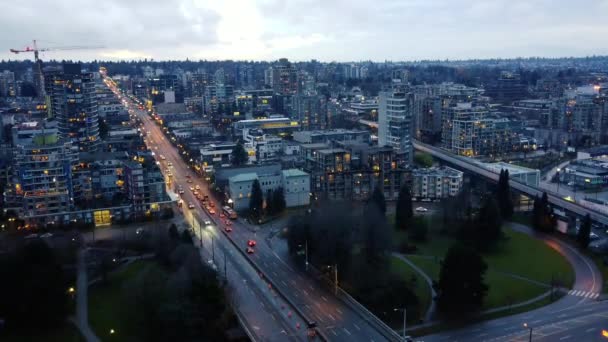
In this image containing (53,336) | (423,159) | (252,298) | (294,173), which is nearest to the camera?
(53,336)

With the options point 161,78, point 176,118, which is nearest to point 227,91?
point 176,118

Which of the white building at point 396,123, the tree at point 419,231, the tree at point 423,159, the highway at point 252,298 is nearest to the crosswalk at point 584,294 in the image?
the tree at point 419,231

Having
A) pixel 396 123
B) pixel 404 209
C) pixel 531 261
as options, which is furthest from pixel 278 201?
pixel 531 261

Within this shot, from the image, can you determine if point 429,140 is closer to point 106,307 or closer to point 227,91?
point 227,91

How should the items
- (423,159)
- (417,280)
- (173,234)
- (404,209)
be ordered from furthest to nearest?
(423,159), (404,209), (173,234), (417,280)

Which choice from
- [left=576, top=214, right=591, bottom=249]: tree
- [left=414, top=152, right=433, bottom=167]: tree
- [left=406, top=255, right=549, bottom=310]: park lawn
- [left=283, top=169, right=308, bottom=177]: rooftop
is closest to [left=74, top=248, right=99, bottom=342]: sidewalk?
[left=283, top=169, right=308, bottom=177]: rooftop

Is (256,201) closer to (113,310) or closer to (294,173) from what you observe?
(294,173)

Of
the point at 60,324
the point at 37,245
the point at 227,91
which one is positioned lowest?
the point at 60,324
